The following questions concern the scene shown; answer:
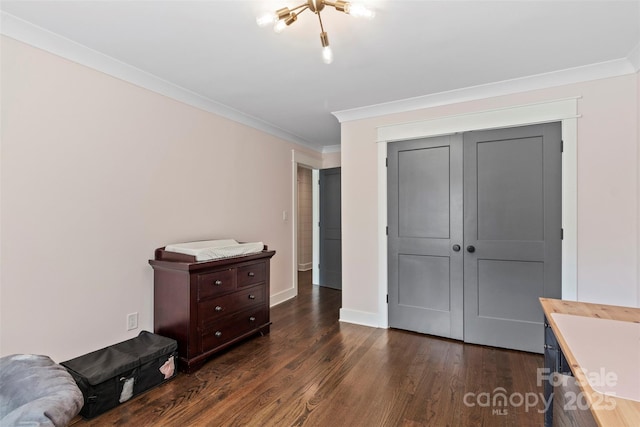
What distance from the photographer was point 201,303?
7.91 ft

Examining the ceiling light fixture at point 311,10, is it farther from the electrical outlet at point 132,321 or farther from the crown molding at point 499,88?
the electrical outlet at point 132,321

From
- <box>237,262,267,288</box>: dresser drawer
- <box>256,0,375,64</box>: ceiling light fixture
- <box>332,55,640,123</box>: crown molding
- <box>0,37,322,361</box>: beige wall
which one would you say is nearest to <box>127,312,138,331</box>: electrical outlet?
<box>0,37,322,361</box>: beige wall

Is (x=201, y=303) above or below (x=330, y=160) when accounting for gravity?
below

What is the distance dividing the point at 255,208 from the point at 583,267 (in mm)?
3218

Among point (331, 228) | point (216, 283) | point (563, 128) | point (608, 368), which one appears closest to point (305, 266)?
point (331, 228)

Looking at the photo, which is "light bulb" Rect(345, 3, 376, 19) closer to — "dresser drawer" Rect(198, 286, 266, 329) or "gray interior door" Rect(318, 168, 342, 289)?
"dresser drawer" Rect(198, 286, 266, 329)

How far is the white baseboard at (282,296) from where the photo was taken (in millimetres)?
3981

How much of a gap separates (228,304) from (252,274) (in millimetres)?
367

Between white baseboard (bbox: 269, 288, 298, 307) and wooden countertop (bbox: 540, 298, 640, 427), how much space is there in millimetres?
3042

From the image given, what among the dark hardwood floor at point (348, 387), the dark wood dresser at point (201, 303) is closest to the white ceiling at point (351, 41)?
the dark wood dresser at point (201, 303)

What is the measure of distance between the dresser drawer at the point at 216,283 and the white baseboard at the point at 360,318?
54.4 inches

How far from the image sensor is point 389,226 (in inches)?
128

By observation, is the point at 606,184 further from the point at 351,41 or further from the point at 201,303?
the point at 201,303

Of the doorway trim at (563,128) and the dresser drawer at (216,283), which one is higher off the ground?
the doorway trim at (563,128)
